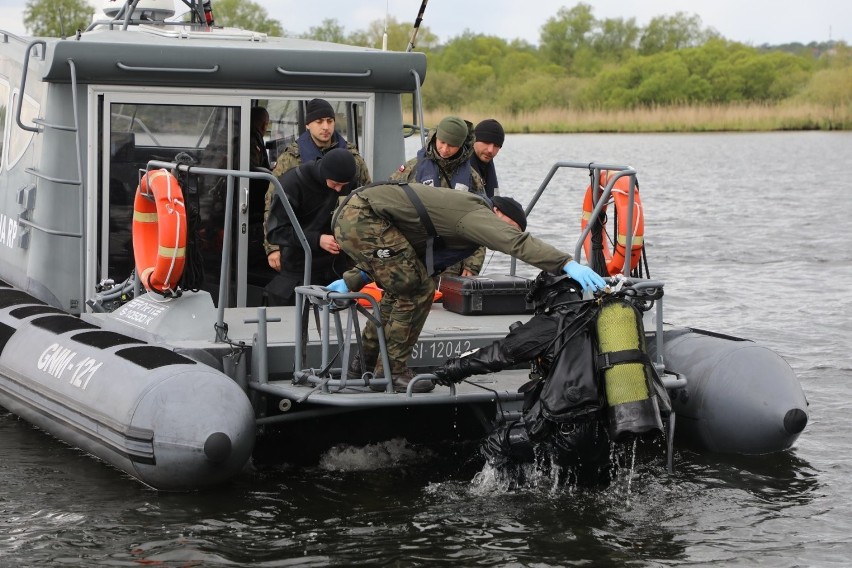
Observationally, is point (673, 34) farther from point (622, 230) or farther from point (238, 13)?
point (622, 230)

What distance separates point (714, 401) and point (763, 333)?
5.41 m

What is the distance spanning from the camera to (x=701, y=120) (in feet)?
157

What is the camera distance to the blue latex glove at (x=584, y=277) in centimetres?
662

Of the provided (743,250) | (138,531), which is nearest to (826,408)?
(138,531)

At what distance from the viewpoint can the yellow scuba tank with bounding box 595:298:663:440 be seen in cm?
644

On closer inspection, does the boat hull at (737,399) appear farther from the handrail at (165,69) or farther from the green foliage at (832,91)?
the green foliage at (832,91)

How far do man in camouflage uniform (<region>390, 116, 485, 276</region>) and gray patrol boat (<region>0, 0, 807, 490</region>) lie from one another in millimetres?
636

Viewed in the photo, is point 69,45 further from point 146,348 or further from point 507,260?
point 507,260

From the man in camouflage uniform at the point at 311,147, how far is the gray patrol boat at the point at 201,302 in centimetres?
30

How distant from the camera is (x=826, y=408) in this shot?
32.5 feet

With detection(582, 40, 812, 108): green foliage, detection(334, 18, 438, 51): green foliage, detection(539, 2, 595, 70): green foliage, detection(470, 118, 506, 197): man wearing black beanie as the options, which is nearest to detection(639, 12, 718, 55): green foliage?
detection(539, 2, 595, 70): green foliage

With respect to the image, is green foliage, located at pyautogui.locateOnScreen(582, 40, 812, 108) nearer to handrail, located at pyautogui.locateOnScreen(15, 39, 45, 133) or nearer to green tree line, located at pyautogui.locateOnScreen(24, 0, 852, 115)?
green tree line, located at pyautogui.locateOnScreen(24, 0, 852, 115)

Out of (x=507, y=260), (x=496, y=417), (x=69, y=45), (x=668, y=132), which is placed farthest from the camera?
(x=668, y=132)

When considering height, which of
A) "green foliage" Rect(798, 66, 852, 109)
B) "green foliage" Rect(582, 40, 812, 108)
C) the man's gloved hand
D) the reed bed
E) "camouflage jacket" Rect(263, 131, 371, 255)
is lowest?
the man's gloved hand
